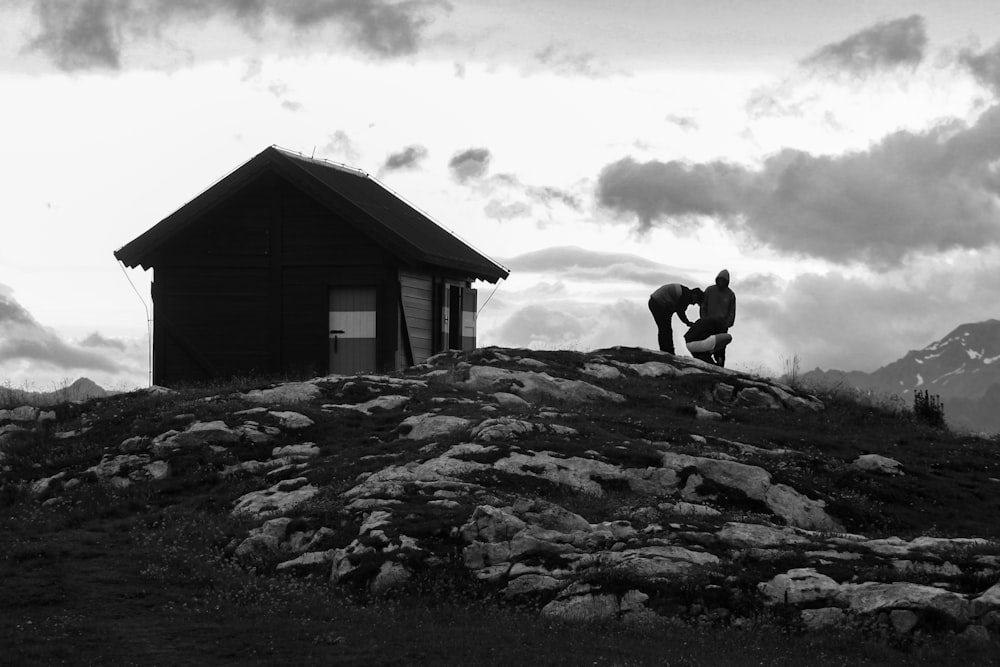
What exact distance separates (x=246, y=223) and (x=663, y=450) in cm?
2440

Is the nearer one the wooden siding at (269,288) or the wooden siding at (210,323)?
the wooden siding at (269,288)

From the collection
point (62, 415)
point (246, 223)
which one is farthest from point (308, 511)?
point (246, 223)

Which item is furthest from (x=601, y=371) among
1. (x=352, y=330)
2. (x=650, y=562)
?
(x=650, y=562)

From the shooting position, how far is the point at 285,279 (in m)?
44.9

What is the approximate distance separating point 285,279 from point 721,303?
1765 cm

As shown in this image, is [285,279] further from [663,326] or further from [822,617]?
[822,617]

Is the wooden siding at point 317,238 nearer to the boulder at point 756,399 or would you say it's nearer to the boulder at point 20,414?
the boulder at point 20,414

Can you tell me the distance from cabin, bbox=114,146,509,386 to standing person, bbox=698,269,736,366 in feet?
34.5

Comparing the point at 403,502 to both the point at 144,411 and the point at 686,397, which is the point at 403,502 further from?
the point at 686,397

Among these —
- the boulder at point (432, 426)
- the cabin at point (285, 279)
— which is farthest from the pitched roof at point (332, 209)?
the boulder at point (432, 426)

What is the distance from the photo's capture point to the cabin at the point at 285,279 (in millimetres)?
43875

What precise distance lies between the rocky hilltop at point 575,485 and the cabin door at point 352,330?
5.80 metres

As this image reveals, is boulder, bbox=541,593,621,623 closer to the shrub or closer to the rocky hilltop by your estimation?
the rocky hilltop

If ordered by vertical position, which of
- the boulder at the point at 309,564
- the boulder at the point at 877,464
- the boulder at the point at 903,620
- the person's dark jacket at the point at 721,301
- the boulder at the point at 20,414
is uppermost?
the person's dark jacket at the point at 721,301
